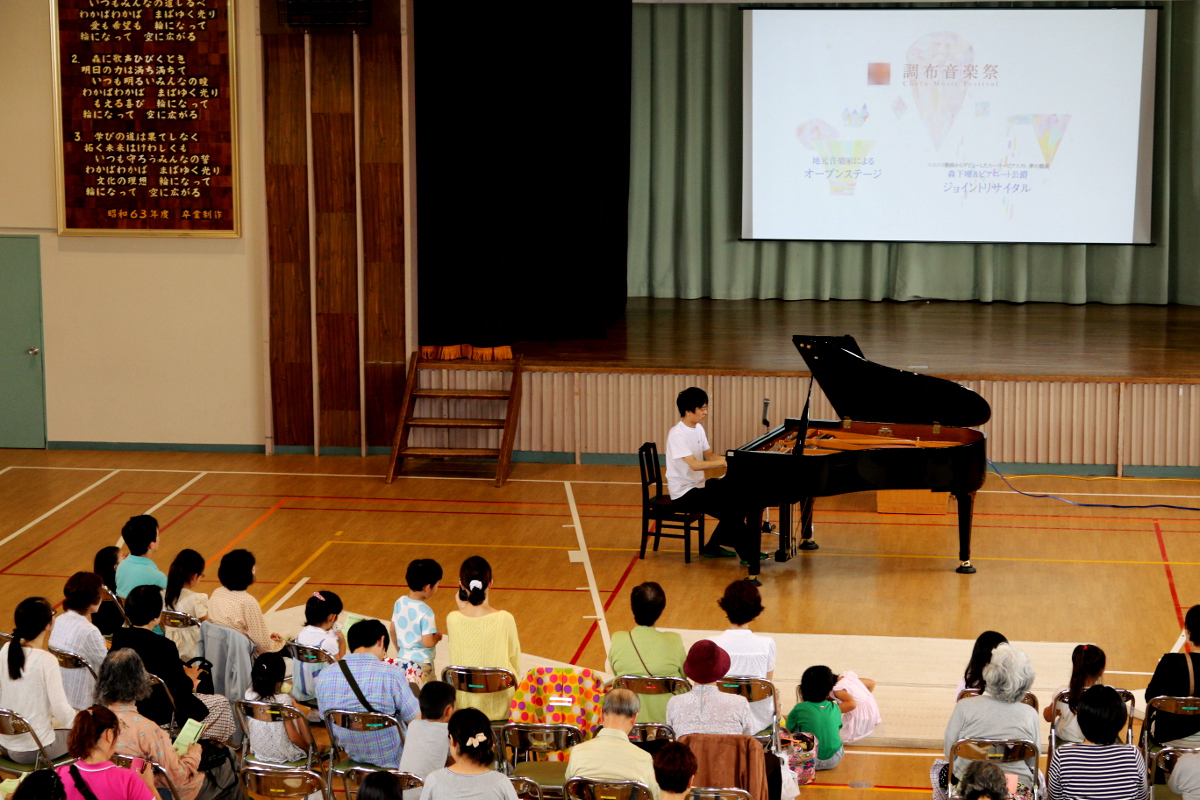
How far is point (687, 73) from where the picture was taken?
1605 cm

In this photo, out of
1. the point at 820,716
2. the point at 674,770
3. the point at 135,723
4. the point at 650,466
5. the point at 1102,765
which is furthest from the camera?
the point at 650,466

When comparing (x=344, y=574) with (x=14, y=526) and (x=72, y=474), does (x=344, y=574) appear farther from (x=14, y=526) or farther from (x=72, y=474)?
(x=72, y=474)

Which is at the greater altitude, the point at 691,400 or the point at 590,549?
the point at 691,400

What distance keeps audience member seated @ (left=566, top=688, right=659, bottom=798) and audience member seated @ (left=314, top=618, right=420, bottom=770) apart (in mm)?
902

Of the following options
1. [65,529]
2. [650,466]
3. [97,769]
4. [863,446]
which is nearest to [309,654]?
[97,769]

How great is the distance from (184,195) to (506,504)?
3917mm

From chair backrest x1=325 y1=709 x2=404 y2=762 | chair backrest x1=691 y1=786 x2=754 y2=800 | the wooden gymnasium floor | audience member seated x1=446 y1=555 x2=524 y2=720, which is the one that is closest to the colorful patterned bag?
audience member seated x1=446 y1=555 x2=524 y2=720

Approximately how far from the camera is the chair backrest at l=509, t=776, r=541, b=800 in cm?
429

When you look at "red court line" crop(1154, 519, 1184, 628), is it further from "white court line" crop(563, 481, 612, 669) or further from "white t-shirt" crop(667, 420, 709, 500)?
"white court line" crop(563, 481, 612, 669)

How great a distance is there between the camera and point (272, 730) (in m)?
4.75

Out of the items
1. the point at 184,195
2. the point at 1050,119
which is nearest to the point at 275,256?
the point at 184,195

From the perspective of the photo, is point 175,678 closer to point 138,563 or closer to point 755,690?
point 138,563

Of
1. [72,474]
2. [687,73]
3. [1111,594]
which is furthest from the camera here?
[687,73]

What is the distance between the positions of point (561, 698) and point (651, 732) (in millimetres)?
561
